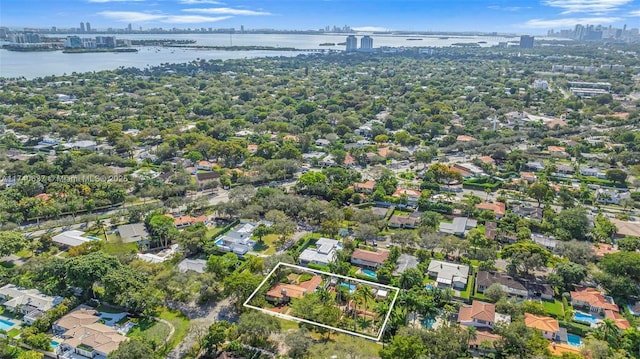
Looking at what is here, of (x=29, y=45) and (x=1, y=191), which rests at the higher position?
(x=29, y=45)

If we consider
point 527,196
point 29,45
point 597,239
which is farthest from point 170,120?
point 29,45

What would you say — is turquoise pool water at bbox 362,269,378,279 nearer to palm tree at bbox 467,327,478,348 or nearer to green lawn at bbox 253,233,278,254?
green lawn at bbox 253,233,278,254

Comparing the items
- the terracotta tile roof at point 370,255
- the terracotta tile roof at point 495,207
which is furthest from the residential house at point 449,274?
the terracotta tile roof at point 495,207

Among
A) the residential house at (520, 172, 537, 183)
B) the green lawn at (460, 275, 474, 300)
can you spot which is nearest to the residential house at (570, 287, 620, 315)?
the green lawn at (460, 275, 474, 300)

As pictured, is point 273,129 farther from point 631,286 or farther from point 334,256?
point 631,286

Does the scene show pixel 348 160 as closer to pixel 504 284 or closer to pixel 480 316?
pixel 504 284

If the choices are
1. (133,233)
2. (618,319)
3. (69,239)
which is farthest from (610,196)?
(69,239)
